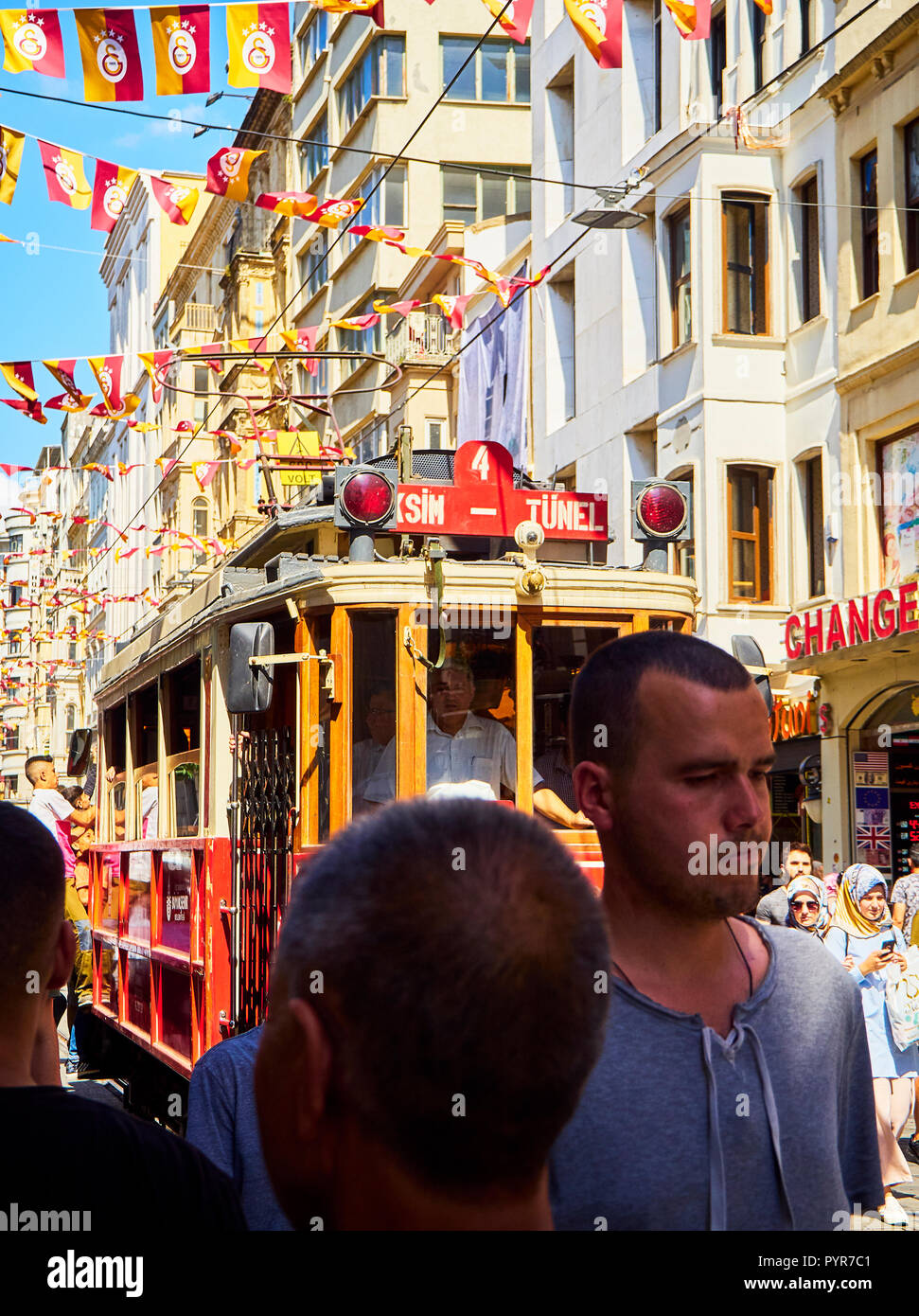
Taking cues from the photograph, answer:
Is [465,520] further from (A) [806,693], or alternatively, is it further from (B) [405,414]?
(B) [405,414]

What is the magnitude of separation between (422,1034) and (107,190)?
36.4 ft

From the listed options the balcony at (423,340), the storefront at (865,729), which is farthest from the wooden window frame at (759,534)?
the balcony at (423,340)

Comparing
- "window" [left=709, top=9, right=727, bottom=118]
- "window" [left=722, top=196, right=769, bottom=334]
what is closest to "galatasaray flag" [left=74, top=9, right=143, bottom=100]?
"window" [left=722, top=196, right=769, bottom=334]

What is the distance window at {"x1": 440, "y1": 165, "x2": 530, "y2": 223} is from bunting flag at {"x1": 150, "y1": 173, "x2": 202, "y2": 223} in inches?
891

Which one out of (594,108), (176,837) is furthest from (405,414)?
(176,837)

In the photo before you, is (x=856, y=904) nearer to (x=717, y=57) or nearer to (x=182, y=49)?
(x=182, y=49)

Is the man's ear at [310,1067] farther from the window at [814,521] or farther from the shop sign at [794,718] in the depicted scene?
the window at [814,521]

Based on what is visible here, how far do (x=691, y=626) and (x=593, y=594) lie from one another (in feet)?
2.18

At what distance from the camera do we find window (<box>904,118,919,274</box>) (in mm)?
17766

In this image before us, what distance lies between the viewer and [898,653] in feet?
57.1

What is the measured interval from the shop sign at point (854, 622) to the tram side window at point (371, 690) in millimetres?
10291

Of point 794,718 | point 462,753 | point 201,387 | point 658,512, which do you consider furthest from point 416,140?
point 462,753

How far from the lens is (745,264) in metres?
20.9

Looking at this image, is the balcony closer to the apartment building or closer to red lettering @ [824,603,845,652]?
the apartment building
